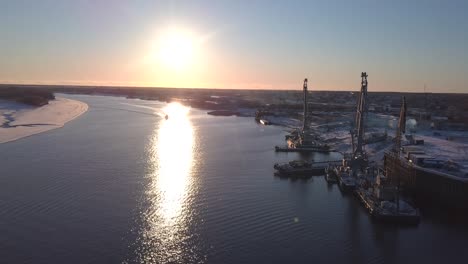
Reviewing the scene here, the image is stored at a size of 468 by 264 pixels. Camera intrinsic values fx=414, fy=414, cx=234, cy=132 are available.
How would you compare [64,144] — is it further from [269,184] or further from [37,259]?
[37,259]

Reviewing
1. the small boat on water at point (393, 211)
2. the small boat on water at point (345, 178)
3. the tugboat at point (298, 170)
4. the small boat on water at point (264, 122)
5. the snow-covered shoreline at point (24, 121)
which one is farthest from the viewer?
the small boat on water at point (264, 122)

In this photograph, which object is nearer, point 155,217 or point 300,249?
point 300,249

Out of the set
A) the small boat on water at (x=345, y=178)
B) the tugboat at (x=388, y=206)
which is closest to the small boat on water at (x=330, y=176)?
Result: the small boat on water at (x=345, y=178)

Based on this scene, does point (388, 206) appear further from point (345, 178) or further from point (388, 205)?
point (345, 178)

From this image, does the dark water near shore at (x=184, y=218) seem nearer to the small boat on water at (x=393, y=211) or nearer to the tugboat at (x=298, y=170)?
the small boat on water at (x=393, y=211)

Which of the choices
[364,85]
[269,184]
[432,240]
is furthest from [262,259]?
[364,85]

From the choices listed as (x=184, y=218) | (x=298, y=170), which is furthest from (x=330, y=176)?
(x=184, y=218)
